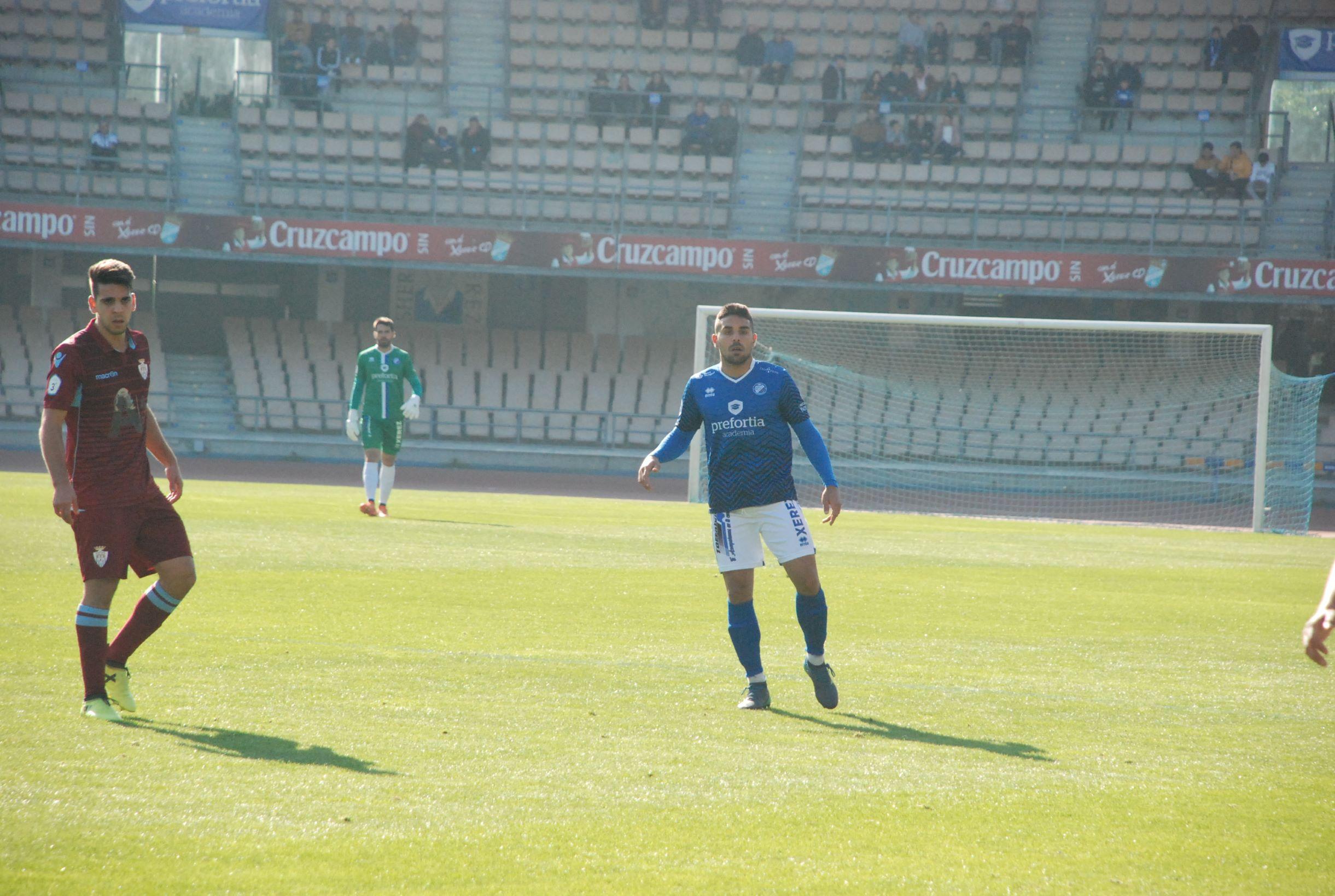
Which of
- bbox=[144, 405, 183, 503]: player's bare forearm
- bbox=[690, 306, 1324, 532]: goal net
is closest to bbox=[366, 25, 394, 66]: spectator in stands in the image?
bbox=[690, 306, 1324, 532]: goal net

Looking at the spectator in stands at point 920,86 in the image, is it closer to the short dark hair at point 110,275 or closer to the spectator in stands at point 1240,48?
the spectator in stands at point 1240,48

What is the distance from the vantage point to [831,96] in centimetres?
2833

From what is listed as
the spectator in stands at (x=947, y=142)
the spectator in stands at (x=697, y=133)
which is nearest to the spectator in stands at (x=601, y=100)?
the spectator in stands at (x=697, y=133)

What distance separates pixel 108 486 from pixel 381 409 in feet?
30.5

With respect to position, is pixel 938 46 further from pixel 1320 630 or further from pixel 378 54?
pixel 1320 630

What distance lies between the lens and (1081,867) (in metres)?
3.43

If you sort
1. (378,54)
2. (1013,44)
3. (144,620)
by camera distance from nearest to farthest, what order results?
1. (144,620)
2. (1013,44)
3. (378,54)

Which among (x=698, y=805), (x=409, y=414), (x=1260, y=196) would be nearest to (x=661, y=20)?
(x=1260, y=196)

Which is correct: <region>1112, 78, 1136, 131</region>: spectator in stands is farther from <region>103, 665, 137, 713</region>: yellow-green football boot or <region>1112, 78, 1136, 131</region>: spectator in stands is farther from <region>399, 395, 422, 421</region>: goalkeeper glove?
<region>103, 665, 137, 713</region>: yellow-green football boot

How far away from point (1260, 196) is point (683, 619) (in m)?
22.8

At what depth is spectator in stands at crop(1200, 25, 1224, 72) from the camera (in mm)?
28609

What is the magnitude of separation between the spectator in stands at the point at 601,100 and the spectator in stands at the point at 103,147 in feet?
34.7

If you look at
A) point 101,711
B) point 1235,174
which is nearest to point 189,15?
point 1235,174

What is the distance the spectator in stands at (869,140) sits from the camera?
89.4ft
